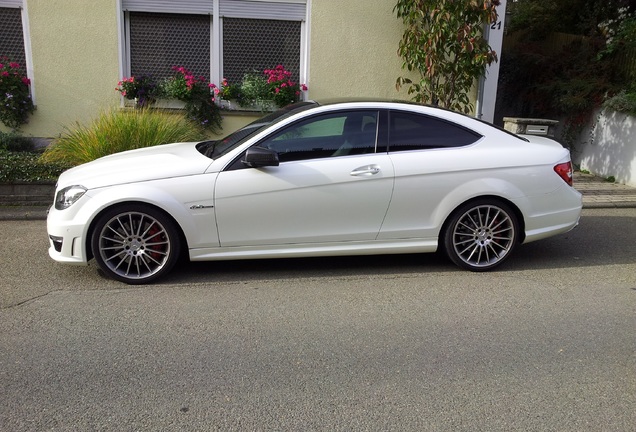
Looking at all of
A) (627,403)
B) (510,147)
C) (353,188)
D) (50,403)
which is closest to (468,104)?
(510,147)

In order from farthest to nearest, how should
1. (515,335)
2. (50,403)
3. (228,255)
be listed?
1. (228,255)
2. (515,335)
3. (50,403)

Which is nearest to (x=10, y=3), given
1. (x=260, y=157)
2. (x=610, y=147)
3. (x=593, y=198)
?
(x=260, y=157)

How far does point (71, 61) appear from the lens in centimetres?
920

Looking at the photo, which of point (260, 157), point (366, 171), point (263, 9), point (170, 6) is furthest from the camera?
point (263, 9)

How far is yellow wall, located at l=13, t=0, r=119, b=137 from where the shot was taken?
29.6 ft

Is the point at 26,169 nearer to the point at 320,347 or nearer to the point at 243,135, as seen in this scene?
the point at 243,135

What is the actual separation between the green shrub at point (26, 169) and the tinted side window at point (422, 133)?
479cm

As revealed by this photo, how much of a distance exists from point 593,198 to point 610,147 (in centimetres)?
206

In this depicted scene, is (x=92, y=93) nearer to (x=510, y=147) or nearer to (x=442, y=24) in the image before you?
(x=442, y=24)

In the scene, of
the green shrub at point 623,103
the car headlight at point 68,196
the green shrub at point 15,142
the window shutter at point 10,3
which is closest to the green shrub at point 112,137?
the green shrub at point 15,142

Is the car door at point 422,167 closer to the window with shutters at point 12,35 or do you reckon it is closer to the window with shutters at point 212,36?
the window with shutters at point 212,36

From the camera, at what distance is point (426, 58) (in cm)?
895

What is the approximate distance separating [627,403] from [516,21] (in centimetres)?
1274

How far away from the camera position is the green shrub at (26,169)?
23.8ft
